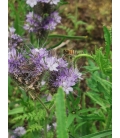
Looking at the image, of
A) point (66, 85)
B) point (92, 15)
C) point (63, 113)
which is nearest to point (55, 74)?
point (66, 85)

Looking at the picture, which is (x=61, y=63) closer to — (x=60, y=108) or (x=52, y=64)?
(x=52, y=64)

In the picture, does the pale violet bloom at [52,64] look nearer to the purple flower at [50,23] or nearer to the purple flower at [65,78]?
the purple flower at [65,78]

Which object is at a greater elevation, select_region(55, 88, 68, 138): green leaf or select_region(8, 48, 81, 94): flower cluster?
select_region(8, 48, 81, 94): flower cluster

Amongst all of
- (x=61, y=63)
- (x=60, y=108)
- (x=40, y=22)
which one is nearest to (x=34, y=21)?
(x=40, y=22)

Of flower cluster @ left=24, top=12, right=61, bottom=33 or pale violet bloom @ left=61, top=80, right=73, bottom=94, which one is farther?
flower cluster @ left=24, top=12, right=61, bottom=33

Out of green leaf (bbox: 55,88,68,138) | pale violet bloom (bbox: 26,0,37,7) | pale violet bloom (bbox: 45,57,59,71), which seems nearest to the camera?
green leaf (bbox: 55,88,68,138)

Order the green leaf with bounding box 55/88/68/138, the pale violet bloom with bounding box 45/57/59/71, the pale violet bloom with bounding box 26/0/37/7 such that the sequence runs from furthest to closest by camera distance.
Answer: the pale violet bloom with bounding box 26/0/37/7 → the pale violet bloom with bounding box 45/57/59/71 → the green leaf with bounding box 55/88/68/138

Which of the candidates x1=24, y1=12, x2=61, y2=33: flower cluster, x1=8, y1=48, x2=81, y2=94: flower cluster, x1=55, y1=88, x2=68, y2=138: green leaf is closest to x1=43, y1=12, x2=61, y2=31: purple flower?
x1=24, y1=12, x2=61, y2=33: flower cluster

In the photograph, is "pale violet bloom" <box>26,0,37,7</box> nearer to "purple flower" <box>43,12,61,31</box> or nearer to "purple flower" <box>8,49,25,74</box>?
"purple flower" <box>43,12,61,31</box>

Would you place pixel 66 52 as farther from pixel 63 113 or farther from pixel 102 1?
pixel 102 1

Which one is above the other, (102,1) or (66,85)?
(102,1)

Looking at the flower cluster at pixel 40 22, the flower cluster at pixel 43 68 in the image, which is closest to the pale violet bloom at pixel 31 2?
the flower cluster at pixel 40 22
